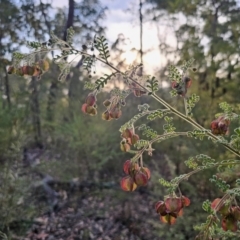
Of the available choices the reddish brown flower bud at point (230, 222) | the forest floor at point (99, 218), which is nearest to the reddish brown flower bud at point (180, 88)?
the reddish brown flower bud at point (230, 222)

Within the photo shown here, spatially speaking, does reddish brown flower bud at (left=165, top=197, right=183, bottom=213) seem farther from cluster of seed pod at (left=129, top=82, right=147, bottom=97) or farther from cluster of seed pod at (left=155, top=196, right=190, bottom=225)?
cluster of seed pod at (left=129, top=82, right=147, bottom=97)

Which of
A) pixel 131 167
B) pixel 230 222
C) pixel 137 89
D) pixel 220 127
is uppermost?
pixel 137 89

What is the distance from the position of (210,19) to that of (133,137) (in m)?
4.39

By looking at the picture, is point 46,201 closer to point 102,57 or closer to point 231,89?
point 231,89

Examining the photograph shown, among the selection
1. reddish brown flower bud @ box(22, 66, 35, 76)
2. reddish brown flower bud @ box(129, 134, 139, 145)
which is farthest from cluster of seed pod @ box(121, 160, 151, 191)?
reddish brown flower bud @ box(22, 66, 35, 76)

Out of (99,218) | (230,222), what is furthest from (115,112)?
(99,218)

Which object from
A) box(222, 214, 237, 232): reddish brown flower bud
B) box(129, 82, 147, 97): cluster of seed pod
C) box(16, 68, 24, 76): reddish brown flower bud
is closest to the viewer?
box(222, 214, 237, 232): reddish brown flower bud

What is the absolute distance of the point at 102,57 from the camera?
98cm

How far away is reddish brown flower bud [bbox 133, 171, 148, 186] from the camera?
874mm

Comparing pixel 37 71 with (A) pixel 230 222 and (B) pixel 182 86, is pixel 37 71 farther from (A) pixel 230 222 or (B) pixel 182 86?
(A) pixel 230 222

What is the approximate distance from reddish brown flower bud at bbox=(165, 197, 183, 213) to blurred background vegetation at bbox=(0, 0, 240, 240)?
1958 millimetres

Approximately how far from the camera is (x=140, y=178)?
2.87 ft

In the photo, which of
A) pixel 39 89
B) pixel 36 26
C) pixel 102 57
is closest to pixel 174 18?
pixel 36 26

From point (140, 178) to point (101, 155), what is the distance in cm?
449
